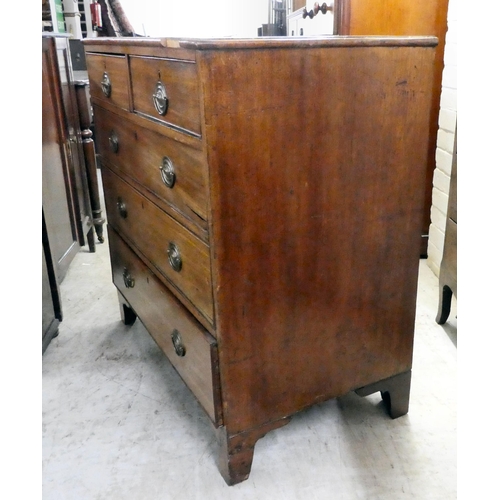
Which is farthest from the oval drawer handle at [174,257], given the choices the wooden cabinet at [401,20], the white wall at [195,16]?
the white wall at [195,16]

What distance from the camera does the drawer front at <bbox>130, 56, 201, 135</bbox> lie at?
3.01 ft

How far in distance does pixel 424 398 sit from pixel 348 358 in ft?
1.31

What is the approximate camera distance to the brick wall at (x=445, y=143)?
6.47 feet

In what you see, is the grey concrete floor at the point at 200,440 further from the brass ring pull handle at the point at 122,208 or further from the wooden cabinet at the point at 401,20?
the wooden cabinet at the point at 401,20

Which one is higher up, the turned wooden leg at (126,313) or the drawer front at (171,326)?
the drawer front at (171,326)

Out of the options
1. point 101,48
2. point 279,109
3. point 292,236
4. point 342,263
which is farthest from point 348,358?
point 101,48

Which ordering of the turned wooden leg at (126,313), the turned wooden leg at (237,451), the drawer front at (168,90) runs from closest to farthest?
the drawer front at (168,90) → the turned wooden leg at (237,451) → the turned wooden leg at (126,313)

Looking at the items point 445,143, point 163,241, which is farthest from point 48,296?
point 445,143

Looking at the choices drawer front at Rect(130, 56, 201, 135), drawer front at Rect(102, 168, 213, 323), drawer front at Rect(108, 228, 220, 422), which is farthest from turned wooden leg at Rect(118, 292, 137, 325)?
drawer front at Rect(130, 56, 201, 135)

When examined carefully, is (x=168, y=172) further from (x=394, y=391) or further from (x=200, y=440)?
(x=394, y=391)

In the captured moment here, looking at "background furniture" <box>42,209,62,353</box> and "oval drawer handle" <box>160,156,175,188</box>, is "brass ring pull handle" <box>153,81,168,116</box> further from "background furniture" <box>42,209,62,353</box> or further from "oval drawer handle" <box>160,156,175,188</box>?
"background furniture" <box>42,209,62,353</box>

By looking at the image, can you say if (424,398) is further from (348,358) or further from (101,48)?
(101,48)
